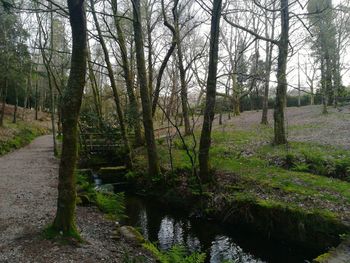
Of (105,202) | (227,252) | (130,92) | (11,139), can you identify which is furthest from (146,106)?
(11,139)

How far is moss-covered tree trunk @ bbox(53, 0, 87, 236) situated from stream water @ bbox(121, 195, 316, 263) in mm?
2613

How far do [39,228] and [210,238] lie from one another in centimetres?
435

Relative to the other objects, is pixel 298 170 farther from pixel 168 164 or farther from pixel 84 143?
pixel 84 143

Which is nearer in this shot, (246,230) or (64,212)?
(64,212)

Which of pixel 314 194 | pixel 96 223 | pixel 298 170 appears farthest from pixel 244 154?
pixel 96 223

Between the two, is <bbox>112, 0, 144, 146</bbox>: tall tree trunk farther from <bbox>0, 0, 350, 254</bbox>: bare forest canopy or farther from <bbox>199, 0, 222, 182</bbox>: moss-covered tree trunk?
<bbox>199, 0, 222, 182</bbox>: moss-covered tree trunk

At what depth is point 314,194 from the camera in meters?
8.37

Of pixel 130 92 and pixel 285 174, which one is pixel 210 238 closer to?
pixel 285 174

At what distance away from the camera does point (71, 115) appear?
18.1 feet

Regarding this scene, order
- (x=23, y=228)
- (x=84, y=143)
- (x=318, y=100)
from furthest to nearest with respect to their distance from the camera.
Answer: (x=318, y=100), (x=84, y=143), (x=23, y=228)

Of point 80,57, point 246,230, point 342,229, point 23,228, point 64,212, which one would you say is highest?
point 80,57

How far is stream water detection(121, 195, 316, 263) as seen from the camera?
23.8 feet

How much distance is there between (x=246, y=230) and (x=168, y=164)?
17.8 feet

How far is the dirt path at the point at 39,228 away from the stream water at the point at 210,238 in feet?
5.03
